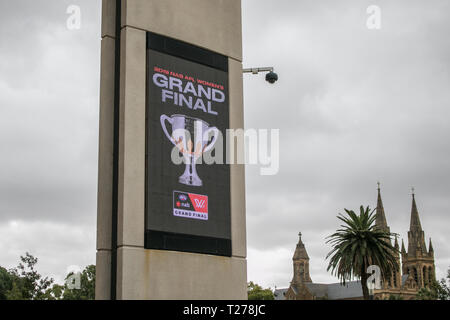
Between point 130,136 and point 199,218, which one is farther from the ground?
point 130,136

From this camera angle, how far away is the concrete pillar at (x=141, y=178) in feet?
84.7

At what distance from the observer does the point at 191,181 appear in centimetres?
2762

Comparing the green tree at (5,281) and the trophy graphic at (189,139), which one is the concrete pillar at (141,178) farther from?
the green tree at (5,281)

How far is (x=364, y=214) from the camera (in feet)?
192

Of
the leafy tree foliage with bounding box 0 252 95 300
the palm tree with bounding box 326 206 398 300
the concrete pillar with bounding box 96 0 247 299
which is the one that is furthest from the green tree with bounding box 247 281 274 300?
the concrete pillar with bounding box 96 0 247 299

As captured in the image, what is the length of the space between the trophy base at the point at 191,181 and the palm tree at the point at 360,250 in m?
30.3

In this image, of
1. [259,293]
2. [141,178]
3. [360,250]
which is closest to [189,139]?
[141,178]

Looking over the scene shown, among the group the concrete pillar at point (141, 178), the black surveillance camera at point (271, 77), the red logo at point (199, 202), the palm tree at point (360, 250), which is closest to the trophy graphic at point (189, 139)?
the red logo at point (199, 202)

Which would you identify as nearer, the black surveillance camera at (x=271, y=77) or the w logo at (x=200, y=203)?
the w logo at (x=200, y=203)

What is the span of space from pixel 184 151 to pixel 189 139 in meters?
0.64

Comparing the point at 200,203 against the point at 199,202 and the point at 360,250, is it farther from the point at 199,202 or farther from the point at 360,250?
the point at 360,250
